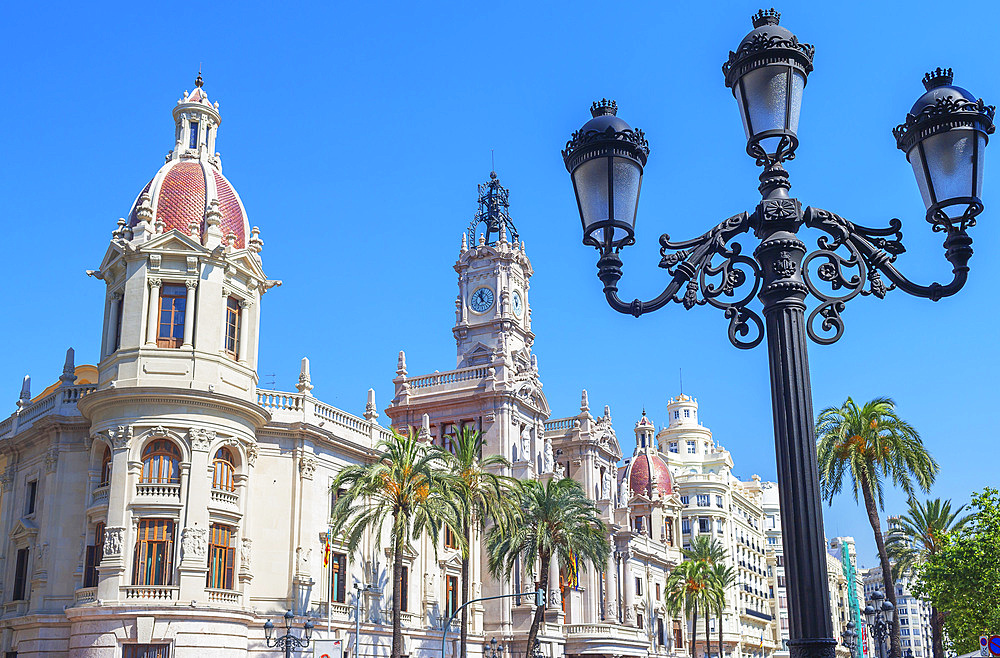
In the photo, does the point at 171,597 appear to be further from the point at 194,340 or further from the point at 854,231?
the point at 854,231

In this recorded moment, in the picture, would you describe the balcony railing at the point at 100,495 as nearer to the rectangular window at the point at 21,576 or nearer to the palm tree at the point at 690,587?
the rectangular window at the point at 21,576

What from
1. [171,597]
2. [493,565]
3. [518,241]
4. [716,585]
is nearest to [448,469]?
[493,565]

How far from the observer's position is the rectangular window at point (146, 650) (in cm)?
3900

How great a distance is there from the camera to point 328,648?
149 feet

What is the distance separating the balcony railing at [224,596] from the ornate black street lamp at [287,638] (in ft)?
6.41

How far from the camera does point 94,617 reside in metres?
39.2

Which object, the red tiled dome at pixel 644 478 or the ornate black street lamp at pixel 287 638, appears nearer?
the ornate black street lamp at pixel 287 638

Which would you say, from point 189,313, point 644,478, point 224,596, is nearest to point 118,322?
point 189,313

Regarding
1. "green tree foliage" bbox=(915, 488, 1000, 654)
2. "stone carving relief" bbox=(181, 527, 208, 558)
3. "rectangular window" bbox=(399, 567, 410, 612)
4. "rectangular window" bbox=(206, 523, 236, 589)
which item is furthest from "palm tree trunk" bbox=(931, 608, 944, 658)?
"stone carving relief" bbox=(181, 527, 208, 558)

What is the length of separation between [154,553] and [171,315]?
10593 mm

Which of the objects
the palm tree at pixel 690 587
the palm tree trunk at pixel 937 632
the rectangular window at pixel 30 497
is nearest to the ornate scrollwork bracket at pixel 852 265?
the rectangular window at pixel 30 497

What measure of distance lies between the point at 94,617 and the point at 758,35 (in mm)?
38488

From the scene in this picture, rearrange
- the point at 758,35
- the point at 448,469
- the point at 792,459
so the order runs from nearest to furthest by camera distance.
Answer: the point at 792,459, the point at 758,35, the point at 448,469

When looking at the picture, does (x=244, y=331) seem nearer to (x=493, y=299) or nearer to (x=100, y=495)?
(x=100, y=495)
